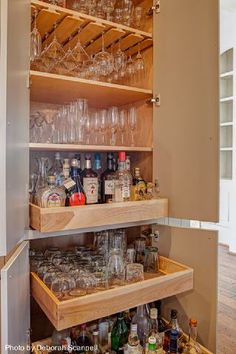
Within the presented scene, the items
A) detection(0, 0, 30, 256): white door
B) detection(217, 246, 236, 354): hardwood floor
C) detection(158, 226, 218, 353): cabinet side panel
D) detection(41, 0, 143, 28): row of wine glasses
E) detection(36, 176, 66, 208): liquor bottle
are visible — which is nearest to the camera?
detection(0, 0, 30, 256): white door

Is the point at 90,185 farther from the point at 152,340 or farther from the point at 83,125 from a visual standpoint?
the point at 152,340

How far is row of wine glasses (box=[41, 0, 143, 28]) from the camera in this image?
4.07 ft

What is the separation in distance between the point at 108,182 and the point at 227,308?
66.4 inches

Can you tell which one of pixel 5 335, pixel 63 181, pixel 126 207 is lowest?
pixel 5 335

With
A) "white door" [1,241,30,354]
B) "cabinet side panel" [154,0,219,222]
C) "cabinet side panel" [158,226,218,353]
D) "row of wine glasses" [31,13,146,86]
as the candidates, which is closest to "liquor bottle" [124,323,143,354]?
"cabinet side panel" [158,226,218,353]

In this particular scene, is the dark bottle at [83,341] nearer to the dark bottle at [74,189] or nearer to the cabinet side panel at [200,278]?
the cabinet side panel at [200,278]

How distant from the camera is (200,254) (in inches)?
45.8

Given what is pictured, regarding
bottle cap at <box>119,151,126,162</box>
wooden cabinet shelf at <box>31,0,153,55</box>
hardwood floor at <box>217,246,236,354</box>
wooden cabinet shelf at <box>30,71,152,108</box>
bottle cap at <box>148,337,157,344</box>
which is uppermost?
wooden cabinet shelf at <box>31,0,153,55</box>

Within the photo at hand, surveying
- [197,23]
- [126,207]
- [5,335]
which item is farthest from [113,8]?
[5,335]

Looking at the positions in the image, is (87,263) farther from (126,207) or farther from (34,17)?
(34,17)

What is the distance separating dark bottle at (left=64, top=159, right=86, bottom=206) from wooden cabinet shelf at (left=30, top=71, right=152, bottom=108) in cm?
33

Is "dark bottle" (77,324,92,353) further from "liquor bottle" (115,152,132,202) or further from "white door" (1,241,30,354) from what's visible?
"liquor bottle" (115,152,132,202)

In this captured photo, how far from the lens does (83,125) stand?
4.26 feet

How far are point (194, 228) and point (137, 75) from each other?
0.86 meters
